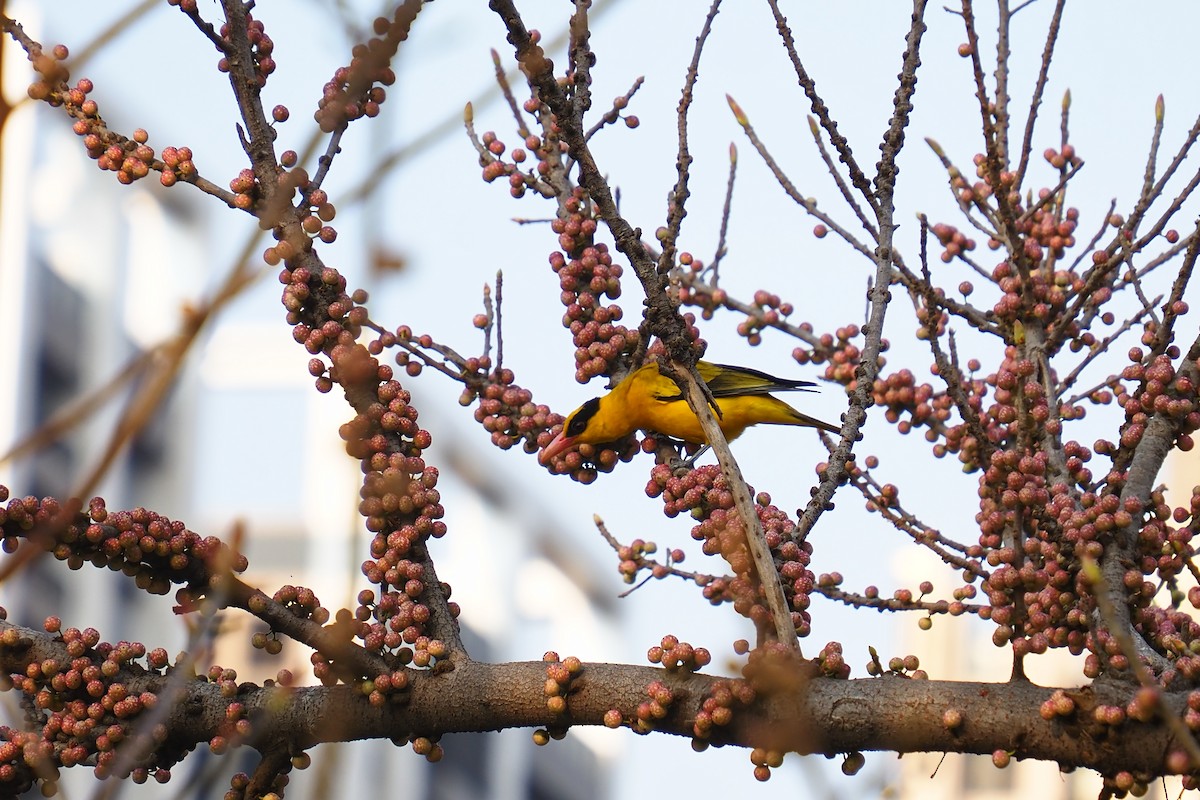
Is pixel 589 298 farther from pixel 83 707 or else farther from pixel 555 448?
pixel 83 707

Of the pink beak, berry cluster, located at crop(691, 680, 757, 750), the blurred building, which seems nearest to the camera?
berry cluster, located at crop(691, 680, 757, 750)

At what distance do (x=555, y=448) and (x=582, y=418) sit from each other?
0.29 meters

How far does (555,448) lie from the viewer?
159 inches

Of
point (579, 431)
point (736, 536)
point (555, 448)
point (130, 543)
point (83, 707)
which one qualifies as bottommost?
point (83, 707)

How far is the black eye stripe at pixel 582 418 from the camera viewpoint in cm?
414

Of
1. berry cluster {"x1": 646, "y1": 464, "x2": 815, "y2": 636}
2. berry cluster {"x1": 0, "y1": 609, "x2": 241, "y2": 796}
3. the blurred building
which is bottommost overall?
berry cluster {"x1": 0, "y1": 609, "x2": 241, "y2": 796}

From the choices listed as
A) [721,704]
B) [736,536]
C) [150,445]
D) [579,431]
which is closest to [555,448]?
[579,431]

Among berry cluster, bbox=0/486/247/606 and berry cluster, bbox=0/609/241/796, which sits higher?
berry cluster, bbox=0/486/247/606

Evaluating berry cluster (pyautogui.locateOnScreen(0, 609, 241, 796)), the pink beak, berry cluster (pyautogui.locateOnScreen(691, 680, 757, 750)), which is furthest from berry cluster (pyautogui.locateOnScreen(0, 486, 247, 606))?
the pink beak

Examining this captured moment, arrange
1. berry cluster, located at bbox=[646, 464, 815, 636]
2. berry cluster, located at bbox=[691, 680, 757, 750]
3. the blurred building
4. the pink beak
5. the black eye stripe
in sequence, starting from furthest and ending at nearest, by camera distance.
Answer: the blurred building, the black eye stripe, the pink beak, berry cluster, located at bbox=[646, 464, 815, 636], berry cluster, located at bbox=[691, 680, 757, 750]

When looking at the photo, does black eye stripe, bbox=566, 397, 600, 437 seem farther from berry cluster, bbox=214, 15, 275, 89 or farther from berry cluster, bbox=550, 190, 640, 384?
berry cluster, bbox=214, 15, 275, 89

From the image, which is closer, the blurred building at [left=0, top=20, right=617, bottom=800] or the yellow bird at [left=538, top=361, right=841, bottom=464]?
the yellow bird at [left=538, top=361, right=841, bottom=464]

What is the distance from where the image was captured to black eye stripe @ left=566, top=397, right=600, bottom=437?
13.6ft

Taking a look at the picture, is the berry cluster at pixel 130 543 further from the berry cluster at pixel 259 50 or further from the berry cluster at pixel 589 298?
the berry cluster at pixel 589 298
